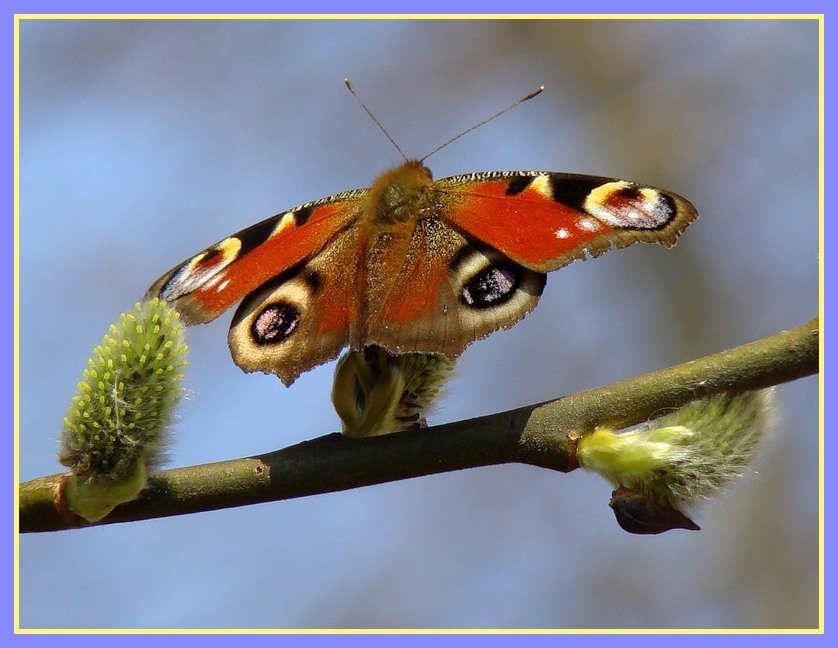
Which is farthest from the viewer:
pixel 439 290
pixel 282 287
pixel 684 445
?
pixel 282 287

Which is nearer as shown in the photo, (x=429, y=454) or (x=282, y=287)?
(x=429, y=454)

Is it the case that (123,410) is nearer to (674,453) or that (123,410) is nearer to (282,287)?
(282,287)

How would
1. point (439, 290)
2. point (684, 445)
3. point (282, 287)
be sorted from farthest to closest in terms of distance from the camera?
1. point (282, 287)
2. point (439, 290)
3. point (684, 445)

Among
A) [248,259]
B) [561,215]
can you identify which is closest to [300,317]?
[248,259]

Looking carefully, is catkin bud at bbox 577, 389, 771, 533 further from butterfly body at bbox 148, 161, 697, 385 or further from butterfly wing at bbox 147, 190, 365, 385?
butterfly wing at bbox 147, 190, 365, 385

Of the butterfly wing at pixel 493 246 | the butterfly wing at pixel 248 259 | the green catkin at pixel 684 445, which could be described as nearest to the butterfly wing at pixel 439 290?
the butterfly wing at pixel 493 246

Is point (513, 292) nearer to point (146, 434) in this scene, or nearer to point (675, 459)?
point (675, 459)

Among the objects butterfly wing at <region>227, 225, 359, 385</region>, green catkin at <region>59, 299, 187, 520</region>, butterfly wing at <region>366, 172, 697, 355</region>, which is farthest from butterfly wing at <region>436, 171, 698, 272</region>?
green catkin at <region>59, 299, 187, 520</region>
